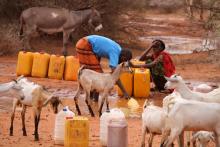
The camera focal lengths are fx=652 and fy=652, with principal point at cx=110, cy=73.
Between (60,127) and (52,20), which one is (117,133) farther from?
(52,20)

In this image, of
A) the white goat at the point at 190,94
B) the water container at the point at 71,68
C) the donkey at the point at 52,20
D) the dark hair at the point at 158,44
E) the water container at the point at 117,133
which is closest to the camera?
the water container at the point at 117,133

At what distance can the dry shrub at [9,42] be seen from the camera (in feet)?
76.1

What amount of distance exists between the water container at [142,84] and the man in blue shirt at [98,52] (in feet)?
6.55

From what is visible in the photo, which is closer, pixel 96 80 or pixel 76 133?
pixel 76 133

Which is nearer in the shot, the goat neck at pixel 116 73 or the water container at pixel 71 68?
the goat neck at pixel 116 73

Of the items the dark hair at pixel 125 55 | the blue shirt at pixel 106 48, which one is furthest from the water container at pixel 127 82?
the dark hair at pixel 125 55

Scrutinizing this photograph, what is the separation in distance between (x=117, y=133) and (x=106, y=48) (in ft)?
15.4

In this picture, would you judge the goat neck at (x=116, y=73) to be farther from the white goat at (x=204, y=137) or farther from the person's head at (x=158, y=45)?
the white goat at (x=204, y=137)

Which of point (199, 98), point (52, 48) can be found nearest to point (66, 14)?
point (52, 48)

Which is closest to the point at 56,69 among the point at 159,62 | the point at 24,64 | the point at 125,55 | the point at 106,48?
the point at 24,64

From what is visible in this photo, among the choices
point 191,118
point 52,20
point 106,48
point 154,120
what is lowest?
point 154,120

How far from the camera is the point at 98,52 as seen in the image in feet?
45.5

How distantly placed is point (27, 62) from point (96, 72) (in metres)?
5.79

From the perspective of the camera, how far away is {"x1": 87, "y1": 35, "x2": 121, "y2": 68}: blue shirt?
44.0ft
